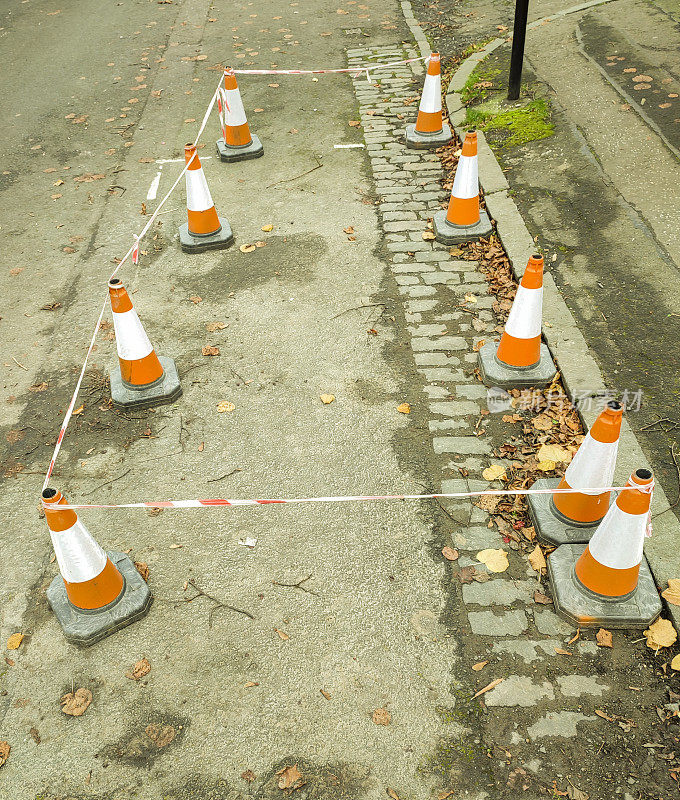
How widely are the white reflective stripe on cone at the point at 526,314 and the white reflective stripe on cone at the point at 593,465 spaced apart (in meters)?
1.25

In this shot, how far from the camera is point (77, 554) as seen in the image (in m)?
3.25

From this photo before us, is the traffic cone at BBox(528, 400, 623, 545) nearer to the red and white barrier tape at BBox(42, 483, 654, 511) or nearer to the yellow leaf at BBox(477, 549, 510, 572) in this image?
the red and white barrier tape at BBox(42, 483, 654, 511)

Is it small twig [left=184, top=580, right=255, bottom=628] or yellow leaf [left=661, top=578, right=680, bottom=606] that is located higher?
yellow leaf [left=661, top=578, right=680, bottom=606]

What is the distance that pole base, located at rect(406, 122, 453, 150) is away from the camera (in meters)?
7.64

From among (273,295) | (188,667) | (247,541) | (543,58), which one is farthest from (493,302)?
(543,58)

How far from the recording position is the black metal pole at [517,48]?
6980 mm

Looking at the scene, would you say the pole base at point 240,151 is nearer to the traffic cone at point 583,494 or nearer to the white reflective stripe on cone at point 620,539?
the traffic cone at point 583,494

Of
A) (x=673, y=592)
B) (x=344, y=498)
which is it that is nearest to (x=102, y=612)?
(x=344, y=498)

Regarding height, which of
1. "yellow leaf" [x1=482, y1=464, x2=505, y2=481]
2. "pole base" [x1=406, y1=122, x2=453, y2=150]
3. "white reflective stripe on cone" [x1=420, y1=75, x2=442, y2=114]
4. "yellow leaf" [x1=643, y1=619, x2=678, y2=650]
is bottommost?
"pole base" [x1=406, y1=122, x2=453, y2=150]

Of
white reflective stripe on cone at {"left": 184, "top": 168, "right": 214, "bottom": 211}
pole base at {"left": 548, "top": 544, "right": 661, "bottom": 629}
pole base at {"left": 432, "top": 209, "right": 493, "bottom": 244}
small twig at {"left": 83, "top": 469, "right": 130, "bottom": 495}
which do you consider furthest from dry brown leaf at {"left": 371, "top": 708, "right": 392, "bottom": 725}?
white reflective stripe on cone at {"left": 184, "top": 168, "right": 214, "bottom": 211}

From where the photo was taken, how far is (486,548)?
3.65 metres

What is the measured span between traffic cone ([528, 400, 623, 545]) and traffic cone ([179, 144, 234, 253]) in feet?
12.9

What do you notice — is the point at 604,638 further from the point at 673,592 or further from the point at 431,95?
the point at 431,95

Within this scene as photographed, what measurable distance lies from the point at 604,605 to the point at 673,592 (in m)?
0.35
